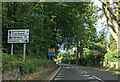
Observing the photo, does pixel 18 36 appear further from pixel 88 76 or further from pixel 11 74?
pixel 88 76

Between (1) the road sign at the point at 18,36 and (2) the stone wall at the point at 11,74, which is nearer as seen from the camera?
(2) the stone wall at the point at 11,74

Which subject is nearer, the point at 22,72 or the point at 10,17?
the point at 22,72

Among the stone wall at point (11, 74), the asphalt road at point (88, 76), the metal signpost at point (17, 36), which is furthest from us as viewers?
the asphalt road at point (88, 76)

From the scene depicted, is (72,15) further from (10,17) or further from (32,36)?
(10,17)

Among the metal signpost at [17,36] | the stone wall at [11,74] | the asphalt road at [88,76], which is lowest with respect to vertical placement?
the asphalt road at [88,76]

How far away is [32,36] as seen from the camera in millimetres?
16578

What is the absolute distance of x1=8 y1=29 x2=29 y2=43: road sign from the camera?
12.4 metres

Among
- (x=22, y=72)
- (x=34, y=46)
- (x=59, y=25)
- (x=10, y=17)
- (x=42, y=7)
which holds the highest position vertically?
(x=42, y=7)

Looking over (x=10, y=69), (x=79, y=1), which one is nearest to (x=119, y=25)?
(x=79, y=1)

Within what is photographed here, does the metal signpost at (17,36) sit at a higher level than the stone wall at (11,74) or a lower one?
higher

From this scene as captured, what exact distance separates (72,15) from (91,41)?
25.7 m

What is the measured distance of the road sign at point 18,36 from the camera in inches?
488

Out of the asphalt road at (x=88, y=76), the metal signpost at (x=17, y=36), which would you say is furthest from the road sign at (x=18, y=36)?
the asphalt road at (x=88, y=76)

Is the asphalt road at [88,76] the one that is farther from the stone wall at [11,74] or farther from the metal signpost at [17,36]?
the stone wall at [11,74]
